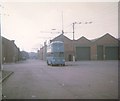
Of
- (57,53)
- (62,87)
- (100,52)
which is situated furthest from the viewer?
(100,52)

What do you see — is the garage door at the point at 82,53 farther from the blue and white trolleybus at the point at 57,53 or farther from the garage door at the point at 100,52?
the blue and white trolleybus at the point at 57,53

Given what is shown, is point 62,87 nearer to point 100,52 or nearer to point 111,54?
point 111,54

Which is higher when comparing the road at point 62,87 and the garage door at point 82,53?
the garage door at point 82,53

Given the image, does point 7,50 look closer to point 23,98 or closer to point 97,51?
point 97,51

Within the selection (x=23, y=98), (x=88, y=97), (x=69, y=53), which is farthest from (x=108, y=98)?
(x=69, y=53)

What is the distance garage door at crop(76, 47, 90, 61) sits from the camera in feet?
300

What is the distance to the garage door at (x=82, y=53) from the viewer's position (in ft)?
300

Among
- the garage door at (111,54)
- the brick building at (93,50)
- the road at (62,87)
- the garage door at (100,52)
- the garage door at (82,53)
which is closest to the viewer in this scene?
the road at (62,87)

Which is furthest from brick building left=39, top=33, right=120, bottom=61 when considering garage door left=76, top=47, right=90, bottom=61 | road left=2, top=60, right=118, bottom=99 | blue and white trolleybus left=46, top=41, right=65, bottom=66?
road left=2, top=60, right=118, bottom=99

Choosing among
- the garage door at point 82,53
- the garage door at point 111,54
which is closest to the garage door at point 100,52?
the garage door at point 111,54

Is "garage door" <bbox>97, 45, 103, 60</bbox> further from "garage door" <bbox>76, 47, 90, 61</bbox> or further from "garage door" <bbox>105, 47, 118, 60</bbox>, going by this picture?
"garage door" <bbox>76, 47, 90, 61</bbox>

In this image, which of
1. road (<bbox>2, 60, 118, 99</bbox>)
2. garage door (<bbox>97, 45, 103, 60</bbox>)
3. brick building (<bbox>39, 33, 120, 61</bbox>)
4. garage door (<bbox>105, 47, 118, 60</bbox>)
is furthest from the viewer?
garage door (<bbox>97, 45, 103, 60</bbox>)

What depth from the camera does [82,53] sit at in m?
92.8

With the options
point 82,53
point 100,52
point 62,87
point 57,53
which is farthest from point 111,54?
point 62,87
